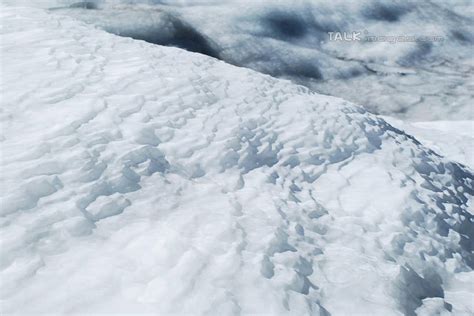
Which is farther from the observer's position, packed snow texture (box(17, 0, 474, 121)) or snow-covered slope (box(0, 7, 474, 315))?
packed snow texture (box(17, 0, 474, 121))

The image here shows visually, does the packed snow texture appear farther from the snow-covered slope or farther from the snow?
the snow-covered slope

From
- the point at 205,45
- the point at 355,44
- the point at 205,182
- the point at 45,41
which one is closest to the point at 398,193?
the point at 205,182

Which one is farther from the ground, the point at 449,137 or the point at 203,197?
the point at 203,197

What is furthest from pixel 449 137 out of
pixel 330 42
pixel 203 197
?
pixel 203 197

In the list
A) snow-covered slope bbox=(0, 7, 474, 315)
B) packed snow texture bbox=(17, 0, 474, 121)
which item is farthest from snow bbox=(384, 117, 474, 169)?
snow-covered slope bbox=(0, 7, 474, 315)

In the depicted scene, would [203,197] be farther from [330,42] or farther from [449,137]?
[330,42]

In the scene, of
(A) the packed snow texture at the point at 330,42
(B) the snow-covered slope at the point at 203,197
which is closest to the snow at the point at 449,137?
(A) the packed snow texture at the point at 330,42

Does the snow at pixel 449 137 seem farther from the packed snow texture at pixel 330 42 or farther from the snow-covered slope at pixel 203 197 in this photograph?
the snow-covered slope at pixel 203 197
